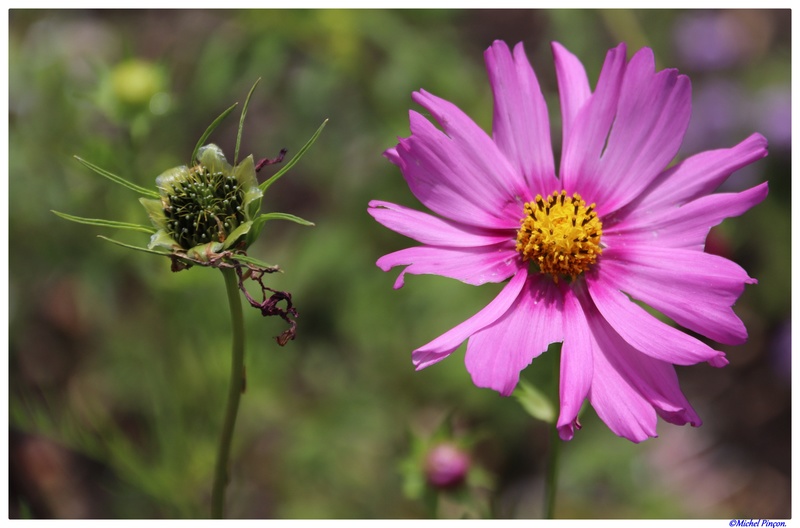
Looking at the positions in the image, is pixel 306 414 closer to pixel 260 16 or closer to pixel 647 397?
pixel 260 16

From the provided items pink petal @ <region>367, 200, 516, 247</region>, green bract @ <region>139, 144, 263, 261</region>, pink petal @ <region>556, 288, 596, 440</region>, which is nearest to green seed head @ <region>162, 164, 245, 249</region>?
green bract @ <region>139, 144, 263, 261</region>

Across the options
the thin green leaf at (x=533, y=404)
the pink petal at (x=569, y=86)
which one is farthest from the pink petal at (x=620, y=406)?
the pink petal at (x=569, y=86)

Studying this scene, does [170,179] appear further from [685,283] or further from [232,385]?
[685,283]

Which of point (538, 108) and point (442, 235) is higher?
point (538, 108)

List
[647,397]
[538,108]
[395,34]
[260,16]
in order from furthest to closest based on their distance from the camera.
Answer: [395,34] → [260,16] → [538,108] → [647,397]

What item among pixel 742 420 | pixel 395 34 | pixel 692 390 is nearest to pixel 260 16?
pixel 395 34

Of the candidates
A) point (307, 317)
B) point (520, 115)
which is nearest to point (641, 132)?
point (520, 115)
